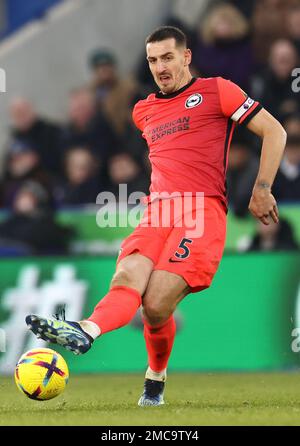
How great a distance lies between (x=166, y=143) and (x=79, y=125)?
20.5ft

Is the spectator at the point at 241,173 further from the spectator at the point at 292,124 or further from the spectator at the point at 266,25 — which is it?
the spectator at the point at 266,25

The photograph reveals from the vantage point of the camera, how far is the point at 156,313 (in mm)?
6055

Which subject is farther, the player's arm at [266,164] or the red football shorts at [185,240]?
the red football shorts at [185,240]

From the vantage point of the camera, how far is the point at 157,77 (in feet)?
21.2

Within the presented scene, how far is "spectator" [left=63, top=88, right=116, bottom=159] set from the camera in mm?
12258

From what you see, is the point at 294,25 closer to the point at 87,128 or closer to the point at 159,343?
the point at 87,128

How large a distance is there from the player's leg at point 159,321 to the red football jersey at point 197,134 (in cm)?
62

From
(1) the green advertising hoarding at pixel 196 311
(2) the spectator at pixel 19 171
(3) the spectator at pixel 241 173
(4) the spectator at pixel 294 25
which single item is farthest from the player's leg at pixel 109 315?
(2) the spectator at pixel 19 171

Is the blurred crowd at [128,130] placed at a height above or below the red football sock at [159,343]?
above

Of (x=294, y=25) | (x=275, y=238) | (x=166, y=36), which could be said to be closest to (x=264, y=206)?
(x=166, y=36)

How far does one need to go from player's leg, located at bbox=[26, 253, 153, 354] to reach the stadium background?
3.70 metres

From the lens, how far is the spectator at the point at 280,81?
11070 millimetres
